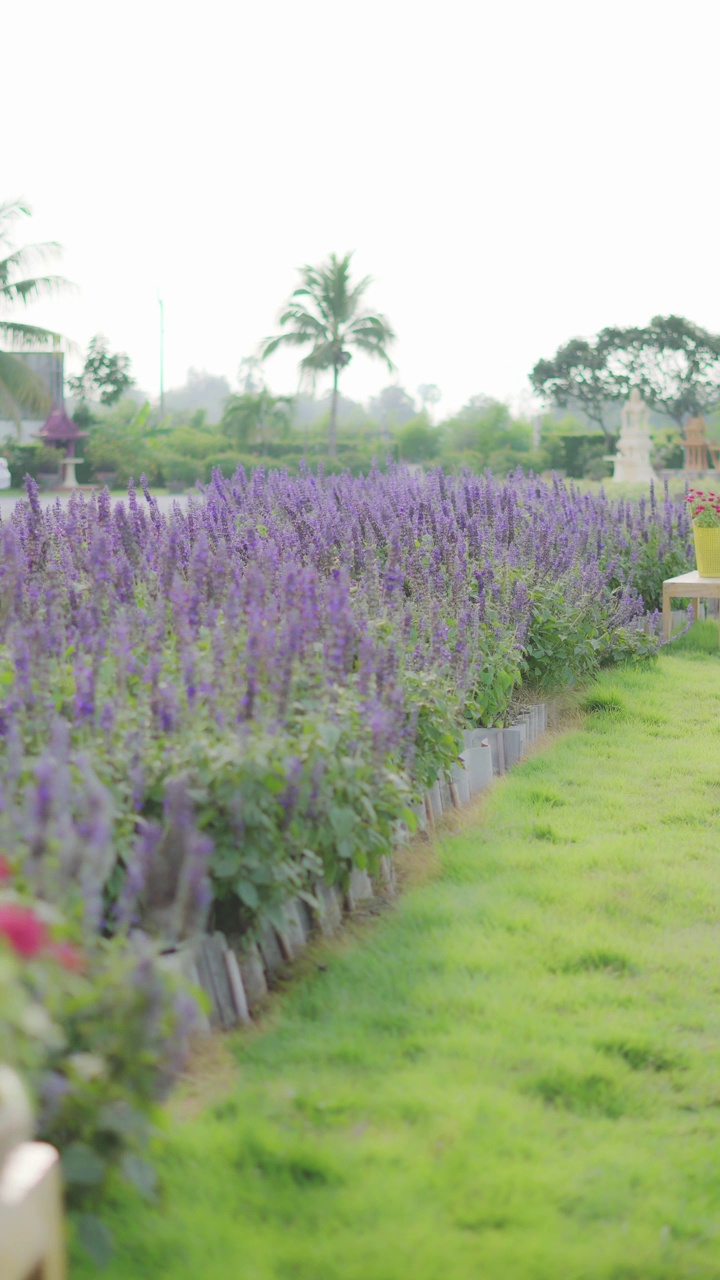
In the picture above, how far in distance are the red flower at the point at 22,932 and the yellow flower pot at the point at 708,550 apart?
754 cm

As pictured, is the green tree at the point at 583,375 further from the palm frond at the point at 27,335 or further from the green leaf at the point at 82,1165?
the green leaf at the point at 82,1165

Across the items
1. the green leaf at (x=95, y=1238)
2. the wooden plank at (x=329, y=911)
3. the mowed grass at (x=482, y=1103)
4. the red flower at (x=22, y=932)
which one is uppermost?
the red flower at (x=22, y=932)

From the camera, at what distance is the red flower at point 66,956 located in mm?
1677

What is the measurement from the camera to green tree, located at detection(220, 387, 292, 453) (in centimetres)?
4128

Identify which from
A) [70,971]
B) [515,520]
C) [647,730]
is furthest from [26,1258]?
[515,520]

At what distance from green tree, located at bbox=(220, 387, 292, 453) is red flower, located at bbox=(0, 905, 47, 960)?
40.0 metres

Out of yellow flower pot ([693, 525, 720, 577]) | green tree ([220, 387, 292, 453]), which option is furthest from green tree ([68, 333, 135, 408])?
yellow flower pot ([693, 525, 720, 577])

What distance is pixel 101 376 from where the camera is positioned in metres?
48.2

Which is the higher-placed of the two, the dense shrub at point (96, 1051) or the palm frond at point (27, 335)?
the palm frond at point (27, 335)

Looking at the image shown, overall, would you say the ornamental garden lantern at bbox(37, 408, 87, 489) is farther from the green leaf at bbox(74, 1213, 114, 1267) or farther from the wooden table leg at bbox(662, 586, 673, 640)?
the green leaf at bbox(74, 1213, 114, 1267)

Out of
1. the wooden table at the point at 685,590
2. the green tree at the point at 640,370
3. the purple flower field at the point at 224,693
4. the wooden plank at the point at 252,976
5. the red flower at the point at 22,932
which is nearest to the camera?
the red flower at the point at 22,932

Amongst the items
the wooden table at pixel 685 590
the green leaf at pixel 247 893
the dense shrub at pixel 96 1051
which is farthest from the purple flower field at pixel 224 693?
the wooden table at pixel 685 590

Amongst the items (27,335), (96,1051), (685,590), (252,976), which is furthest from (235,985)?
(27,335)

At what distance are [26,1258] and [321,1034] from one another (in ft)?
3.76
